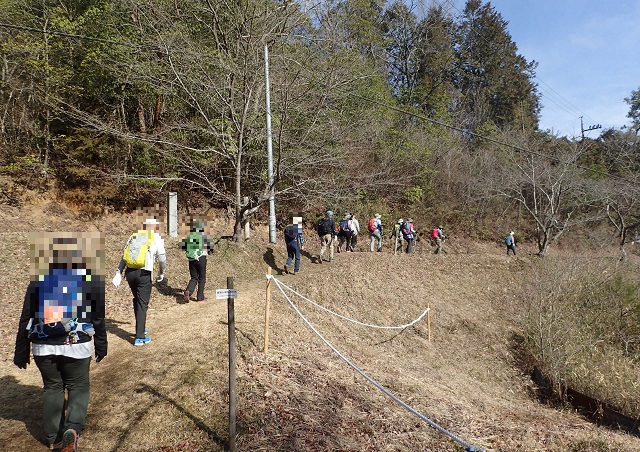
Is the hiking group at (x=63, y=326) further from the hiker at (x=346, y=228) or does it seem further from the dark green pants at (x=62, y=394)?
the hiker at (x=346, y=228)

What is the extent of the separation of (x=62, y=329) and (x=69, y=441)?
3.08ft

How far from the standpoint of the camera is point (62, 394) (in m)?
3.42

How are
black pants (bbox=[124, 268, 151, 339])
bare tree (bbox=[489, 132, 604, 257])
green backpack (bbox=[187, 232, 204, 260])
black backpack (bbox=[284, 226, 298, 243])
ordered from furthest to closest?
bare tree (bbox=[489, 132, 604, 257])
black backpack (bbox=[284, 226, 298, 243])
green backpack (bbox=[187, 232, 204, 260])
black pants (bbox=[124, 268, 151, 339])

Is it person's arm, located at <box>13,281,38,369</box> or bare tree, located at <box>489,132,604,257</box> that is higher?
bare tree, located at <box>489,132,604,257</box>

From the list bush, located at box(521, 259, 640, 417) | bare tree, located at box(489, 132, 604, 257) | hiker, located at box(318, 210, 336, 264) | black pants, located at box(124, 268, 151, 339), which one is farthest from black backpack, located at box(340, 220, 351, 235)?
bare tree, located at box(489, 132, 604, 257)

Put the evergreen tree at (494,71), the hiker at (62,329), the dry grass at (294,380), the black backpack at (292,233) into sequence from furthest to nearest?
the evergreen tree at (494,71) < the black backpack at (292,233) < the dry grass at (294,380) < the hiker at (62,329)

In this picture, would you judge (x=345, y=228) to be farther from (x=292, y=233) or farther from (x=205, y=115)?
(x=205, y=115)

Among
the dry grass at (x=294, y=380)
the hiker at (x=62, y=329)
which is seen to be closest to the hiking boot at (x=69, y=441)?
the hiker at (x=62, y=329)

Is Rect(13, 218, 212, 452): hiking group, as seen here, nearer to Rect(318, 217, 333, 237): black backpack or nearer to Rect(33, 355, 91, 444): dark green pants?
Rect(33, 355, 91, 444): dark green pants

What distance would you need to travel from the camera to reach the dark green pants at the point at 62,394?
130 inches

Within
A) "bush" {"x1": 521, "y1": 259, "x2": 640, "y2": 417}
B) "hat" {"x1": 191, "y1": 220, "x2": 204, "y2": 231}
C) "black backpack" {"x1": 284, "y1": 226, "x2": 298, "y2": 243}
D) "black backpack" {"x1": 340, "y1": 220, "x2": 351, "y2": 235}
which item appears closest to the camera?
"hat" {"x1": 191, "y1": 220, "x2": 204, "y2": 231}

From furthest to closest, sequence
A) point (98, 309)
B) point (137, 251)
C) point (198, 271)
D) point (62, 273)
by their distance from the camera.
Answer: point (198, 271) < point (137, 251) < point (98, 309) < point (62, 273)

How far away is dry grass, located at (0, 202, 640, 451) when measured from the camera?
4043 mm

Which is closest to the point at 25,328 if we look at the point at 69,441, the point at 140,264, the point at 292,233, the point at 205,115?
the point at 69,441
